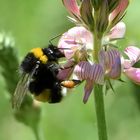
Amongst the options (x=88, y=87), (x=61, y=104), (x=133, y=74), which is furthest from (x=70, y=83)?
(x=61, y=104)

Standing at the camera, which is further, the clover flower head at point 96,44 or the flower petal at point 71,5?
the flower petal at point 71,5

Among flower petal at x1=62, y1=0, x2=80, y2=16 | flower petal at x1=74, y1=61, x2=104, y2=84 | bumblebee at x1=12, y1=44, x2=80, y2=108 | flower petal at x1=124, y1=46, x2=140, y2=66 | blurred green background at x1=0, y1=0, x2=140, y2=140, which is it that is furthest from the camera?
blurred green background at x1=0, y1=0, x2=140, y2=140

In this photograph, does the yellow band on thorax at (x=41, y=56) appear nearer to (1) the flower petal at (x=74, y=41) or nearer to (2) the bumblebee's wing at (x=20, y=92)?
(2) the bumblebee's wing at (x=20, y=92)

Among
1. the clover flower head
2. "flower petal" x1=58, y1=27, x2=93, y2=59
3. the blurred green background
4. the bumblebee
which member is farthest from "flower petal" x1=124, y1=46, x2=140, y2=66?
the blurred green background

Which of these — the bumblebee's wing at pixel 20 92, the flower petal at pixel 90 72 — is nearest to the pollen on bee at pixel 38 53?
the bumblebee's wing at pixel 20 92

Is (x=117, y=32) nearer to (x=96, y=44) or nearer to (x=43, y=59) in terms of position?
(x=96, y=44)

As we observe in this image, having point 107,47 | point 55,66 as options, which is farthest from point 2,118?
point 107,47

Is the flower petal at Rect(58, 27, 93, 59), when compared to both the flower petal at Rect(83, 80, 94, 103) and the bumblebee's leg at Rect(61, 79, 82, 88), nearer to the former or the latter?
the bumblebee's leg at Rect(61, 79, 82, 88)
